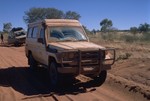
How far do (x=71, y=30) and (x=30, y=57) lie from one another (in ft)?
11.1

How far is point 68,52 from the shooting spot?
35.1 feet

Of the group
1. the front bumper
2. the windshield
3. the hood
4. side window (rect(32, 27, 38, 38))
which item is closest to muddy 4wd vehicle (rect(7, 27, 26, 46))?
side window (rect(32, 27, 38, 38))

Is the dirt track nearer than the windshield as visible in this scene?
Yes

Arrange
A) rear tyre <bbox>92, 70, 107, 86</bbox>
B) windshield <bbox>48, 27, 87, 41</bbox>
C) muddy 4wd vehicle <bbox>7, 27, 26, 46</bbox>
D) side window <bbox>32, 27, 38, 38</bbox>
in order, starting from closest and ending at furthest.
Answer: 1. rear tyre <bbox>92, 70, 107, 86</bbox>
2. windshield <bbox>48, 27, 87, 41</bbox>
3. side window <bbox>32, 27, 38, 38</bbox>
4. muddy 4wd vehicle <bbox>7, 27, 26, 46</bbox>

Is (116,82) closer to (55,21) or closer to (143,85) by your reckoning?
(143,85)

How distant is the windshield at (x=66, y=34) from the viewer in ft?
41.0

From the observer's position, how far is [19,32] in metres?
37.0

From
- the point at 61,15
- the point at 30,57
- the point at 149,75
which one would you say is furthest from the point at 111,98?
the point at 61,15

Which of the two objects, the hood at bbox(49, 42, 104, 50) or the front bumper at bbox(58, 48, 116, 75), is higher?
the hood at bbox(49, 42, 104, 50)

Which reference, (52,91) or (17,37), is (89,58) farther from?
(17,37)

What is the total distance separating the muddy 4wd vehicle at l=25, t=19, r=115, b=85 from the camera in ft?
35.6

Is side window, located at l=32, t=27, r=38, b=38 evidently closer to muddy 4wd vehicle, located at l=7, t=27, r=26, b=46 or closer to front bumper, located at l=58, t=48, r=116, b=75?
front bumper, located at l=58, t=48, r=116, b=75

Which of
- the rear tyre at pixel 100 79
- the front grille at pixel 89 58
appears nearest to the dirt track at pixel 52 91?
the rear tyre at pixel 100 79

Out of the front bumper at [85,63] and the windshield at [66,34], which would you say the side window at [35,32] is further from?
the front bumper at [85,63]
